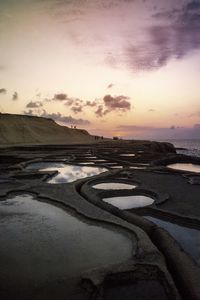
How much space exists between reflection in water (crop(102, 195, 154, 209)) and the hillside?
59.0m

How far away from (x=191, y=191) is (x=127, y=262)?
8928 millimetres

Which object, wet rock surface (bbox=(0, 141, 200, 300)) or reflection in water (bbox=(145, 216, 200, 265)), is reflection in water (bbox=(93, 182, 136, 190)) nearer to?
wet rock surface (bbox=(0, 141, 200, 300))

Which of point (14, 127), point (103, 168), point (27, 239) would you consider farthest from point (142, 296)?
point (14, 127)

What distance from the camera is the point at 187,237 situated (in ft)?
30.2

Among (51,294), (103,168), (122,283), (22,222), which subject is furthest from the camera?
(103,168)

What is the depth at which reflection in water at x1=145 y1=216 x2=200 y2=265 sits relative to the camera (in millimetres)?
8188

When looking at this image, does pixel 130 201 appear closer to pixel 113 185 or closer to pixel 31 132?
pixel 113 185

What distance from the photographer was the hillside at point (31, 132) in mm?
79562

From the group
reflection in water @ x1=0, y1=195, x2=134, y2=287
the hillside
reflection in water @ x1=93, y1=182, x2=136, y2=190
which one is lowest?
reflection in water @ x1=0, y1=195, x2=134, y2=287

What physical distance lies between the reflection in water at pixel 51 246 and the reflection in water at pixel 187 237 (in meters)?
1.65

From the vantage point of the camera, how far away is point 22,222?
31.4ft

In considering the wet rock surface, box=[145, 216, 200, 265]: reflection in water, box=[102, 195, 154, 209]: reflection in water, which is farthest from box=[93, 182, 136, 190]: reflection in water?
box=[145, 216, 200, 265]: reflection in water

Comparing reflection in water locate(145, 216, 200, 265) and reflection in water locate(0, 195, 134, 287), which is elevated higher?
reflection in water locate(0, 195, 134, 287)

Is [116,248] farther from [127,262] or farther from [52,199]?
[52,199]
